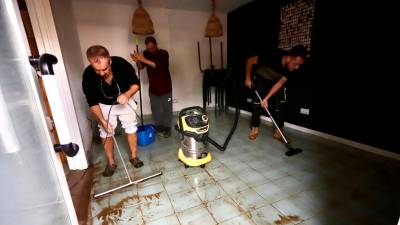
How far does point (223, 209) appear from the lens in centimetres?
136

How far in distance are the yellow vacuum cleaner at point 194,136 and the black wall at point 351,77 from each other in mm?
1584

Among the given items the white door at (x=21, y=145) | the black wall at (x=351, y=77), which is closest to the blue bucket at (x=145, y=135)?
the white door at (x=21, y=145)

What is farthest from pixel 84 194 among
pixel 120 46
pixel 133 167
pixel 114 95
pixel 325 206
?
pixel 120 46

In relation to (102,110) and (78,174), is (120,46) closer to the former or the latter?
(102,110)

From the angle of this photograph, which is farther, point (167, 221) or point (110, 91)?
point (110, 91)

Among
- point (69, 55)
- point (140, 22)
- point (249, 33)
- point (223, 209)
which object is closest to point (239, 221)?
point (223, 209)

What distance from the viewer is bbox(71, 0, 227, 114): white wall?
3125 mm

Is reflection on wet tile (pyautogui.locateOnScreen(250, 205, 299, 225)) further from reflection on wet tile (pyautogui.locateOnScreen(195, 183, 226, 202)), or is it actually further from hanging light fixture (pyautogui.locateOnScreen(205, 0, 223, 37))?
hanging light fixture (pyautogui.locateOnScreen(205, 0, 223, 37))

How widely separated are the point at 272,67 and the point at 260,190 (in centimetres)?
151

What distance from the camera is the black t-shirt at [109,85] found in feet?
5.22

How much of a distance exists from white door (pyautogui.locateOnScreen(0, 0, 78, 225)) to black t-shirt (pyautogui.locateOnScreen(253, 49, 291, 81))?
7.39 feet

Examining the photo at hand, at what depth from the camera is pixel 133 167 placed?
1977 mm

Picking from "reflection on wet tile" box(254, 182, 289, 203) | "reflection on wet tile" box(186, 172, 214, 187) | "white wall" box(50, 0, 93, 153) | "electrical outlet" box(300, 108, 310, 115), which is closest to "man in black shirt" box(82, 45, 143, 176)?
"white wall" box(50, 0, 93, 153)

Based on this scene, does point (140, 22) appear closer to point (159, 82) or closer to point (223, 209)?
point (159, 82)
